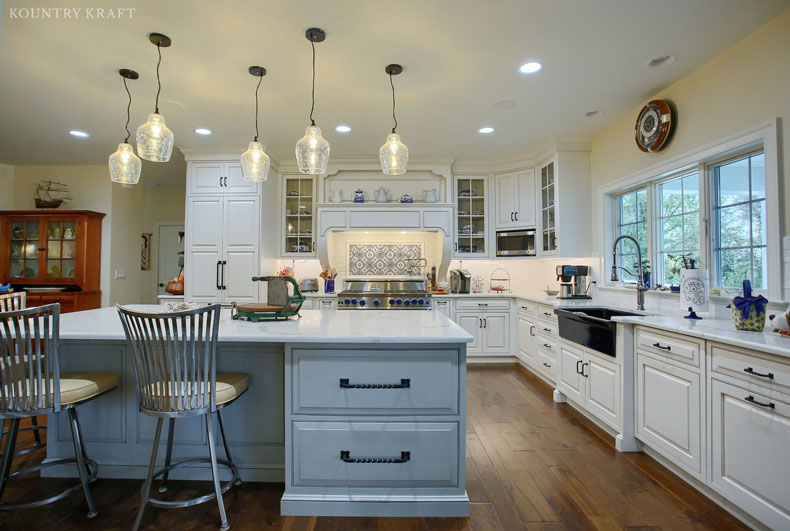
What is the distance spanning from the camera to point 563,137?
4375mm

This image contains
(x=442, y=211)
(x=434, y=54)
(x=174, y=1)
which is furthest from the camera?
(x=442, y=211)

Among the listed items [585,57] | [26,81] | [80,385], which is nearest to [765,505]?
[585,57]

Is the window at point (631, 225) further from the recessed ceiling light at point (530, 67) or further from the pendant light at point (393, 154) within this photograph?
the pendant light at point (393, 154)

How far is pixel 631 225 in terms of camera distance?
3.93m

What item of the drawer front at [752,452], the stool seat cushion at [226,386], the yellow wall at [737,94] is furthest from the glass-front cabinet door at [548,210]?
the stool seat cushion at [226,386]

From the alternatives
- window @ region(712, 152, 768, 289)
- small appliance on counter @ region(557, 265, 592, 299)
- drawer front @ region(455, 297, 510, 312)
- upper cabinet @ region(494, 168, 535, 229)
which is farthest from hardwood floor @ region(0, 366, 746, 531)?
upper cabinet @ region(494, 168, 535, 229)

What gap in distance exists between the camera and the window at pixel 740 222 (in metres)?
2.56

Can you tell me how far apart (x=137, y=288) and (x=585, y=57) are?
21.1 ft

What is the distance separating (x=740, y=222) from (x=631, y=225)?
1.22 metres

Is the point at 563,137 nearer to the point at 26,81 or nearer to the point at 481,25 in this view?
the point at 481,25

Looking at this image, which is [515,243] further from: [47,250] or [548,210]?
[47,250]

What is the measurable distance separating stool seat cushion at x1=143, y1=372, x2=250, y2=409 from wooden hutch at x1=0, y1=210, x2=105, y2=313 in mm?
4310

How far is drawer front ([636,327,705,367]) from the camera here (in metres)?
2.12

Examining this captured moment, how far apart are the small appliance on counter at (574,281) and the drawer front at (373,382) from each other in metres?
2.81
